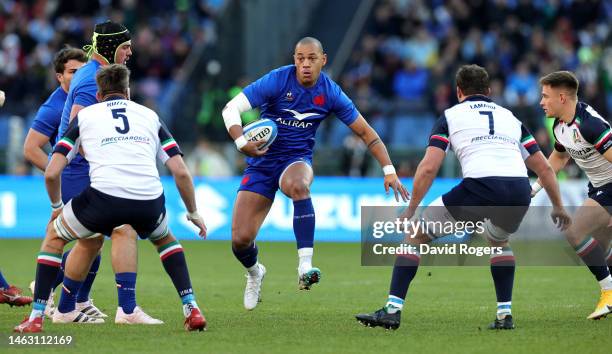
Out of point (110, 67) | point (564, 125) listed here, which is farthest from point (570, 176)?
point (110, 67)

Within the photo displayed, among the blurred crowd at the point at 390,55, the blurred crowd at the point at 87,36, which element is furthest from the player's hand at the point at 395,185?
the blurred crowd at the point at 87,36

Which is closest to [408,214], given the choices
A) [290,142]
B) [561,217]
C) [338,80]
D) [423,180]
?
[423,180]

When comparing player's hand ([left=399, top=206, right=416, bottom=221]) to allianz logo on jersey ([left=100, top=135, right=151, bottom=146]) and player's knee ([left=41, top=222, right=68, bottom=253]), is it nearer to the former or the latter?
allianz logo on jersey ([left=100, top=135, right=151, bottom=146])

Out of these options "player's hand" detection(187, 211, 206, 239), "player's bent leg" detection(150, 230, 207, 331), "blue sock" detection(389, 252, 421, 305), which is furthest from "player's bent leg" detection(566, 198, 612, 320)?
"player's bent leg" detection(150, 230, 207, 331)

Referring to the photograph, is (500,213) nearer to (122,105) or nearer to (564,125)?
(564,125)

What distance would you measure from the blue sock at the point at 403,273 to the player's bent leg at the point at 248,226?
2044mm

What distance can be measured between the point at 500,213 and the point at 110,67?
3402mm

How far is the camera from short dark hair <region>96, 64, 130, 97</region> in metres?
9.18

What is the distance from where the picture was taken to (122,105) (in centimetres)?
910

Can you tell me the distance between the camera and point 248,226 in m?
11.2

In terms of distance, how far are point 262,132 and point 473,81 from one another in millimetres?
2099

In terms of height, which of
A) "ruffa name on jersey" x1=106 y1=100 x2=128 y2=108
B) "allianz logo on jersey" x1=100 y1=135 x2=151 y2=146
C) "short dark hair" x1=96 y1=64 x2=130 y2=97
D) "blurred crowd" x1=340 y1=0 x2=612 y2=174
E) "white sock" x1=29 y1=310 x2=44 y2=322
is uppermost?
"blurred crowd" x1=340 y1=0 x2=612 y2=174

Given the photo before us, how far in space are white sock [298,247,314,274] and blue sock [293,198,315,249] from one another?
0.09 metres

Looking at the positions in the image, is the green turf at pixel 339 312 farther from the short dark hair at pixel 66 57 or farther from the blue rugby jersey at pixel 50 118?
the short dark hair at pixel 66 57
